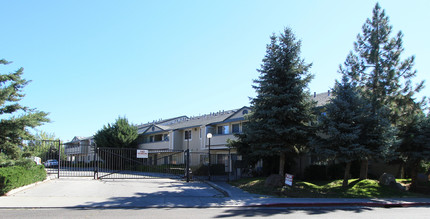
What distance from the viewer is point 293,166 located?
23.2 metres

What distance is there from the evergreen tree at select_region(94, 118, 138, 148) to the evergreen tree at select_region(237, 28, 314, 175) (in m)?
25.2

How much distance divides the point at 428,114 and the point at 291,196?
11.5m

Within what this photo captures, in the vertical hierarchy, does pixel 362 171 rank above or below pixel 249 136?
below

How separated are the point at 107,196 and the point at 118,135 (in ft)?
88.7

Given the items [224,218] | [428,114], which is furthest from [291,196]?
[428,114]

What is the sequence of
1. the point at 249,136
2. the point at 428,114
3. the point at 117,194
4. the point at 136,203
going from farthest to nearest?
the point at 428,114, the point at 249,136, the point at 117,194, the point at 136,203

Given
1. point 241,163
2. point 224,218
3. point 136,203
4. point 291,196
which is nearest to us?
point 224,218

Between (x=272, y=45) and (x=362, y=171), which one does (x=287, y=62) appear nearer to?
(x=272, y=45)

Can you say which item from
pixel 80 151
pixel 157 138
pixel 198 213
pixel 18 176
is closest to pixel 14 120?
pixel 18 176

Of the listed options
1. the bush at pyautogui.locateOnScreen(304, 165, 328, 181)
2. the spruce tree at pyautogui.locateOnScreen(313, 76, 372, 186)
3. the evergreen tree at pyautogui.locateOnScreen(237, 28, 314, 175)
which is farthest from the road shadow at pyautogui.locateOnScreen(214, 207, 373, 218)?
the bush at pyautogui.locateOnScreen(304, 165, 328, 181)

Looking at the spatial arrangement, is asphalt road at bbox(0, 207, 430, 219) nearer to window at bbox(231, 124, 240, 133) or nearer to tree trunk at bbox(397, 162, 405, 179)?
tree trunk at bbox(397, 162, 405, 179)

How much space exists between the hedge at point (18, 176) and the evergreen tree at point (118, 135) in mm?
23274

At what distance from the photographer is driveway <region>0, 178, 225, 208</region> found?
36.6 feet

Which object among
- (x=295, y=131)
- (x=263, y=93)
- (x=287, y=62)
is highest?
(x=287, y=62)
